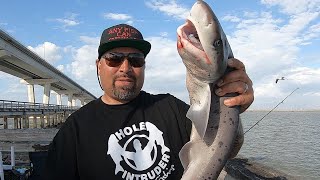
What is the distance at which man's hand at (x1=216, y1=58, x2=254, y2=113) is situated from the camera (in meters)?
2.80

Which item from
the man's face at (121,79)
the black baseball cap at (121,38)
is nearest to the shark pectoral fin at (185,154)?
the man's face at (121,79)

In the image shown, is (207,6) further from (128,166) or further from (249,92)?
(128,166)

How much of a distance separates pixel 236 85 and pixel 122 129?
3.69ft

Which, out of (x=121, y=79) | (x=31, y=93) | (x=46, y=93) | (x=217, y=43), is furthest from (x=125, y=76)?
(x=46, y=93)

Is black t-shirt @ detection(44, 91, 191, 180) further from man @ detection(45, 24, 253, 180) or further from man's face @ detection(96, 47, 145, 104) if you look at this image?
man's face @ detection(96, 47, 145, 104)

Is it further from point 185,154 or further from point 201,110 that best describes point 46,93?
point 201,110

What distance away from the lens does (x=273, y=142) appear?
33.1 metres

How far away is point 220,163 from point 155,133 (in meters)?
0.65

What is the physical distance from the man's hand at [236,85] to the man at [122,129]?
Answer: 5 centimetres

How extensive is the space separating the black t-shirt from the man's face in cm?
11

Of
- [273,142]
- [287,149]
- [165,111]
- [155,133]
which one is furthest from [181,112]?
[273,142]

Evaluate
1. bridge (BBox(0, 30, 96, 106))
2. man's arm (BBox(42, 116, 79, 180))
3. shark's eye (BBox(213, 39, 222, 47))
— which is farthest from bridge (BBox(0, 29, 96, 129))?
shark's eye (BBox(213, 39, 222, 47))

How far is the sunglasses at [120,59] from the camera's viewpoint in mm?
3395

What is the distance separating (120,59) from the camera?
11.1ft
